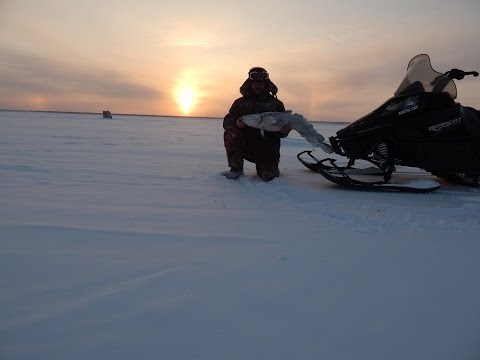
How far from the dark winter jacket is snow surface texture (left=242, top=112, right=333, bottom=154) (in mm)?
422

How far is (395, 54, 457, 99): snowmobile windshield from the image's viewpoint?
132 inches

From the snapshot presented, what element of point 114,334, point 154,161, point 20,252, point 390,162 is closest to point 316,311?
point 114,334

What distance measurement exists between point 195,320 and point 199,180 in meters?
2.64

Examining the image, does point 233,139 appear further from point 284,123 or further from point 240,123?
point 284,123

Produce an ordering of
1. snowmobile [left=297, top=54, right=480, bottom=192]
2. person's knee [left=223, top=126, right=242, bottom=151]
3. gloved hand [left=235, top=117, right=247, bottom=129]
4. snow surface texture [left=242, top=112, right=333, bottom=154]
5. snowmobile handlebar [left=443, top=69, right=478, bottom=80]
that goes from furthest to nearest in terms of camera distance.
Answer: person's knee [left=223, top=126, right=242, bottom=151], gloved hand [left=235, top=117, right=247, bottom=129], snow surface texture [left=242, top=112, right=333, bottom=154], snowmobile handlebar [left=443, top=69, right=478, bottom=80], snowmobile [left=297, top=54, right=480, bottom=192]

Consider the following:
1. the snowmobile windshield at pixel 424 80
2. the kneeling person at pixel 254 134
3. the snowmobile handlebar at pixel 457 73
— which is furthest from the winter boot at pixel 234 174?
the snowmobile handlebar at pixel 457 73

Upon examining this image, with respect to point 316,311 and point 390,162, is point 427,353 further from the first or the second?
point 390,162

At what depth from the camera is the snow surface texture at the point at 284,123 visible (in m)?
3.68

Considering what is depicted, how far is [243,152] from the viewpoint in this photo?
4.21 meters

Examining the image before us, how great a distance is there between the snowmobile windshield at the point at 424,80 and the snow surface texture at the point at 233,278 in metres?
1.28

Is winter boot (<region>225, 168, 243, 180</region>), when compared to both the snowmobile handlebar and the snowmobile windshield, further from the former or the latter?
the snowmobile handlebar

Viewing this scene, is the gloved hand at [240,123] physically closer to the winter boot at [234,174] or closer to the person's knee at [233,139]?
the person's knee at [233,139]

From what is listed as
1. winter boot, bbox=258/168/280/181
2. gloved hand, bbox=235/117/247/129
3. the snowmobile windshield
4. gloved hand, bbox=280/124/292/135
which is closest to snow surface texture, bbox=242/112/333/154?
gloved hand, bbox=280/124/292/135

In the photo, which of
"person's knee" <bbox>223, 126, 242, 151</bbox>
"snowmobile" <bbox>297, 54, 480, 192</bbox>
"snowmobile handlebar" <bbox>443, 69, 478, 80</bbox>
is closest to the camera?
"snowmobile" <bbox>297, 54, 480, 192</bbox>
